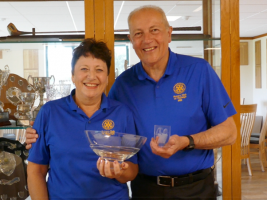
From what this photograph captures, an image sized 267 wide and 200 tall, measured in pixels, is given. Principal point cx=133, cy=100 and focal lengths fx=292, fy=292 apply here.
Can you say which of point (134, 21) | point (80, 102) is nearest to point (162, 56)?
point (134, 21)

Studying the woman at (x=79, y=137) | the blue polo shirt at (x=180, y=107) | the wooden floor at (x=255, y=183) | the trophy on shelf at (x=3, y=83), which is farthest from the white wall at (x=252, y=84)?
the trophy on shelf at (x=3, y=83)

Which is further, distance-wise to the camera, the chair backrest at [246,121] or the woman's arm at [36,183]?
the chair backrest at [246,121]

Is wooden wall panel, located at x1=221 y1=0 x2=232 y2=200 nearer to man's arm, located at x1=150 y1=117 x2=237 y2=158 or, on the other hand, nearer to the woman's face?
man's arm, located at x1=150 y1=117 x2=237 y2=158

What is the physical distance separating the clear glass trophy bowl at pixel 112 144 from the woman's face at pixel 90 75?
237 mm

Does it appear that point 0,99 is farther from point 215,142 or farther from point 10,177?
point 215,142

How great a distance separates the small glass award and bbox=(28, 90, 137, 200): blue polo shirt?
0.12m

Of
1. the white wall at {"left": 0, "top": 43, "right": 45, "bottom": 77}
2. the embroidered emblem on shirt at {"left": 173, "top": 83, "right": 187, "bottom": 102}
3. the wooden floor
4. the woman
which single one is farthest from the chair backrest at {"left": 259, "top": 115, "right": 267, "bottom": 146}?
the white wall at {"left": 0, "top": 43, "right": 45, "bottom": 77}

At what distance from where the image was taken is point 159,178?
148 cm

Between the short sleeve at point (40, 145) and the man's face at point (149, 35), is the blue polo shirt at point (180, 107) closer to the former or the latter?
the man's face at point (149, 35)

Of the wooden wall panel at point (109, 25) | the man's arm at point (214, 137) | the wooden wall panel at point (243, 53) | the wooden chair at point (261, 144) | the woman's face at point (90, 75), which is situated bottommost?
the wooden chair at point (261, 144)

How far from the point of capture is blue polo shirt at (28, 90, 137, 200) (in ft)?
4.34

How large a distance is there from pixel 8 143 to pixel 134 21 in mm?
982

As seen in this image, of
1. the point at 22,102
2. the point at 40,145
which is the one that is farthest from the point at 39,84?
the point at 40,145

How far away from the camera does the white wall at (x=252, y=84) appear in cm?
153
